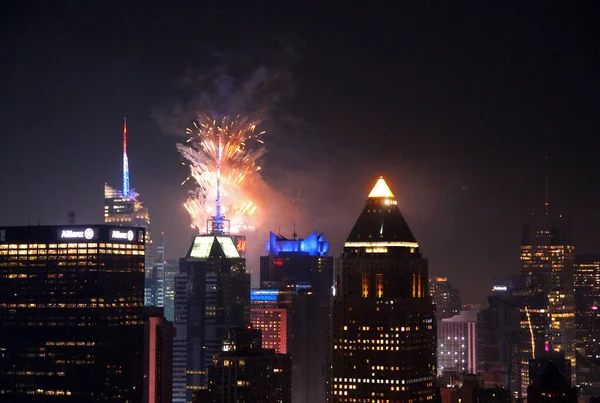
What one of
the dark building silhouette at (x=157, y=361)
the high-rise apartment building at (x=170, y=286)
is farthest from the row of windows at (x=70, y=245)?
the high-rise apartment building at (x=170, y=286)

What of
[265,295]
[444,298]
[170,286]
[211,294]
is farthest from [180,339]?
[444,298]

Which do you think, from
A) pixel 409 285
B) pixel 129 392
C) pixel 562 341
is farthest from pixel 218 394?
pixel 562 341

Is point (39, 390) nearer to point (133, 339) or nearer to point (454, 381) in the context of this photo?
point (133, 339)

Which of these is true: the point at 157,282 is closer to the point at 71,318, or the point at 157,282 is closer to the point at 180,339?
the point at 180,339

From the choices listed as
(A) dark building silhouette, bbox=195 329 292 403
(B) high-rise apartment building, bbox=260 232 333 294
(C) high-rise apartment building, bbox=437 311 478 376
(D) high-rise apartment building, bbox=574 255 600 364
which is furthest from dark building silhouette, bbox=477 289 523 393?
(A) dark building silhouette, bbox=195 329 292 403

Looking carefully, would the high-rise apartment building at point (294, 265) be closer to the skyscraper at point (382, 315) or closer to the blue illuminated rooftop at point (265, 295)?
the blue illuminated rooftop at point (265, 295)

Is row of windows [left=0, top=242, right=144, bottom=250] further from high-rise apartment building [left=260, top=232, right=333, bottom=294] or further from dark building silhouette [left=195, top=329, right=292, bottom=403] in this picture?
high-rise apartment building [left=260, top=232, right=333, bottom=294]
